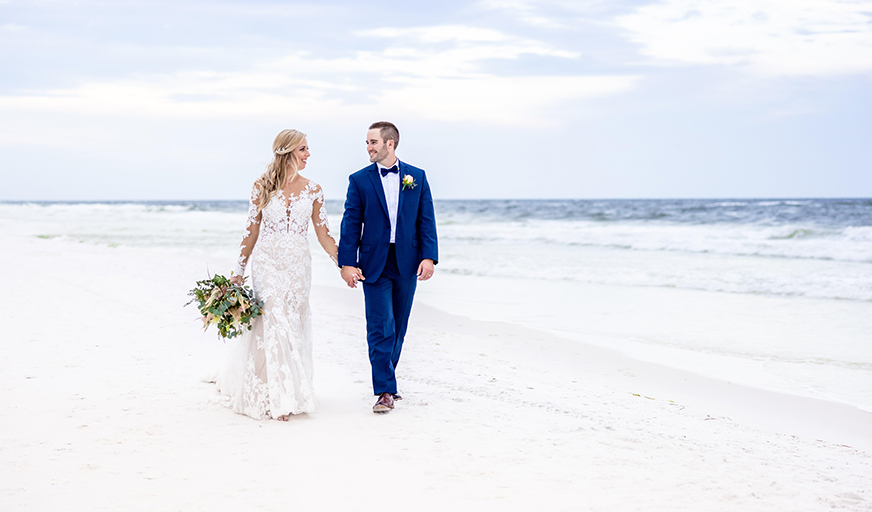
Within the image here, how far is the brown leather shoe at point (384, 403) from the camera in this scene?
4.24m

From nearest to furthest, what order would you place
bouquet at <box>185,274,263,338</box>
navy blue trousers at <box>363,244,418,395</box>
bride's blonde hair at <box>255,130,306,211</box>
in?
bouquet at <box>185,274,263,338</box>, bride's blonde hair at <box>255,130,306,211</box>, navy blue trousers at <box>363,244,418,395</box>

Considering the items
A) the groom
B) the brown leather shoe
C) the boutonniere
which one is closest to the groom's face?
the groom

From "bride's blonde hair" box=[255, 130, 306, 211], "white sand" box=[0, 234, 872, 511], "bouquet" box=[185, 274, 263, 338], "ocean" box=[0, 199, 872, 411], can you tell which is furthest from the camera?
"ocean" box=[0, 199, 872, 411]

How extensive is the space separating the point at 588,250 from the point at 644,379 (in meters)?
13.1

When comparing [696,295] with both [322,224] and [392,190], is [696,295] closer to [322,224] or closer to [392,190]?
[392,190]

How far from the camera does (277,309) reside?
4.15 meters

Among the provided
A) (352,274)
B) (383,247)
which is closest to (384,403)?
(352,274)

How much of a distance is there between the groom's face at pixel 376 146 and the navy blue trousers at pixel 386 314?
0.58 metres

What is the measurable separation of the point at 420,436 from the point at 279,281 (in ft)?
4.24

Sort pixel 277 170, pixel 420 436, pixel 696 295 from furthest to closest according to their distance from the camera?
pixel 696 295, pixel 277 170, pixel 420 436

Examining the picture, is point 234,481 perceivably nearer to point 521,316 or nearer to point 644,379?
point 644,379

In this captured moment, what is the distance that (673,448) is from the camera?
373 centimetres

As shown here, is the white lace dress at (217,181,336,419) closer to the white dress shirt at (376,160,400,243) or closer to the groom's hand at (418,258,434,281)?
the white dress shirt at (376,160,400,243)

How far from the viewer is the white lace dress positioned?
4137 millimetres
